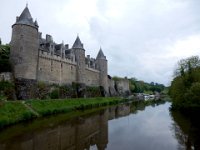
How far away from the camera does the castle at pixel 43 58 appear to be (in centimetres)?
2688

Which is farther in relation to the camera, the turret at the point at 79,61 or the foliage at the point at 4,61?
the turret at the point at 79,61

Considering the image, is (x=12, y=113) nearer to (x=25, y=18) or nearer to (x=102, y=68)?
(x=25, y=18)

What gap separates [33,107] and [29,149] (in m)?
10.9

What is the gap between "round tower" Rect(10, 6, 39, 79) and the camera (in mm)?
26558

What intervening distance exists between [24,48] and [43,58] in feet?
17.1

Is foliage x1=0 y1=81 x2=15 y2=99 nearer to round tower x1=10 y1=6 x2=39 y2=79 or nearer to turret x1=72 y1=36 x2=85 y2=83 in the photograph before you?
round tower x1=10 y1=6 x2=39 y2=79

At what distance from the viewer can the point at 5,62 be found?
26531 millimetres

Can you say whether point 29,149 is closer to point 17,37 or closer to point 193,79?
point 17,37

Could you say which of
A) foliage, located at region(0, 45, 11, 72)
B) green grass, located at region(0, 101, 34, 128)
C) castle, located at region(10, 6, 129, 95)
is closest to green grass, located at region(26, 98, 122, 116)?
green grass, located at region(0, 101, 34, 128)

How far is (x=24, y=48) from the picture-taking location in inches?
1058

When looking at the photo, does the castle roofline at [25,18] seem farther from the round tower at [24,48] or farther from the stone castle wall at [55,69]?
the stone castle wall at [55,69]

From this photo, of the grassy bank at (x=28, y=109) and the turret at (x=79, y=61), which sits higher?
the turret at (x=79, y=61)

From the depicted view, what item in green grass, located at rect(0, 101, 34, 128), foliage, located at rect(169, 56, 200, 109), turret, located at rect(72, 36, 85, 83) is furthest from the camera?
turret, located at rect(72, 36, 85, 83)

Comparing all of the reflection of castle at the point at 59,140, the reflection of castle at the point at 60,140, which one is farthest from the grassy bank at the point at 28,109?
the reflection of castle at the point at 60,140
